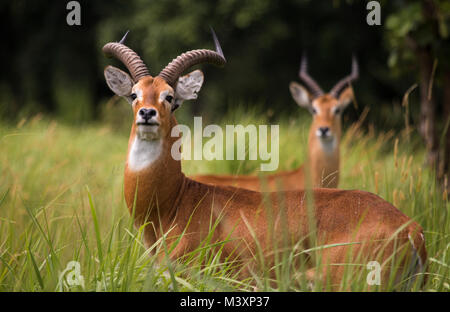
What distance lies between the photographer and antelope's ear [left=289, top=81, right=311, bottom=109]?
8188mm

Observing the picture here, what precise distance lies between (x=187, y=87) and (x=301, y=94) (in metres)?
4.29

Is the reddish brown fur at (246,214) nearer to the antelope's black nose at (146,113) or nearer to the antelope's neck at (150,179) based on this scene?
the antelope's neck at (150,179)

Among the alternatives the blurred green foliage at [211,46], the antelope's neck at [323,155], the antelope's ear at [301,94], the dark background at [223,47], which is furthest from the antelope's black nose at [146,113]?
the blurred green foliage at [211,46]

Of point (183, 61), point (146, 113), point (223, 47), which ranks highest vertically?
point (223, 47)

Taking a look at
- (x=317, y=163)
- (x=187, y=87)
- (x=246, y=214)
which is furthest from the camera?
(x=317, y=163)

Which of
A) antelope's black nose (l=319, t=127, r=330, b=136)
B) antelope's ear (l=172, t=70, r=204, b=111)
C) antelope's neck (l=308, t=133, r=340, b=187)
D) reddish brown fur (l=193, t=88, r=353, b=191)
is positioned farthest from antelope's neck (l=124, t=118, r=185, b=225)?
antelope's black nose (l=319, t=127, r=330, b=136)

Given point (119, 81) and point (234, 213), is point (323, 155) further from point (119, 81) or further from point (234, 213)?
point (234, 213)

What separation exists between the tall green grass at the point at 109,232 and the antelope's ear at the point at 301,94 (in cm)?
77

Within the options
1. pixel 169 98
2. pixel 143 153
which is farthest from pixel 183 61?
pixel 143 153

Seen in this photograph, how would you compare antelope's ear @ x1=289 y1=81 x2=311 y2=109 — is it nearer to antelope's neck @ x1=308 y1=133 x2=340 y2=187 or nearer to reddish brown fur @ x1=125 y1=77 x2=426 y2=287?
antelope's neck @ x1=308 y1=133 x2=340 y2=187

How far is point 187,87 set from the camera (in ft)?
14.1

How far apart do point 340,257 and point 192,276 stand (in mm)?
858

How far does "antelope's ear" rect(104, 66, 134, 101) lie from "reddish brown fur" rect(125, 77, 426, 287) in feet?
1.25

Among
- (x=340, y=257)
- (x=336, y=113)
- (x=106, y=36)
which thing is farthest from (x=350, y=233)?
(x=106, y=36)
